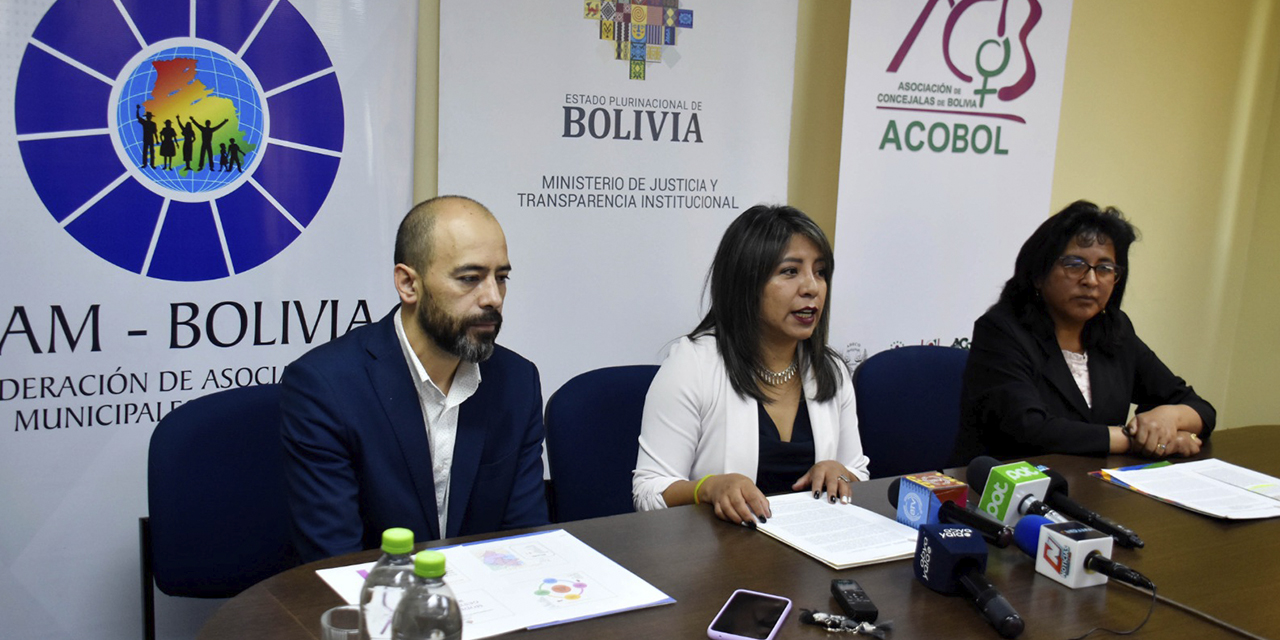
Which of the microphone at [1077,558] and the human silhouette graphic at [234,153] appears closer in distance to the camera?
the microphone at [1077,558]

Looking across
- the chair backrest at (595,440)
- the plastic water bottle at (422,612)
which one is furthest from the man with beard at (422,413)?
the plastic water bottle at (422,612)

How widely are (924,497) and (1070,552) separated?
12.8 inches

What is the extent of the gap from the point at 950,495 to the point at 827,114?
2469mm

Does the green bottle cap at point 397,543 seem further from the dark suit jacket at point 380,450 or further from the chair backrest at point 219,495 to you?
the chair backrest at point 219,495

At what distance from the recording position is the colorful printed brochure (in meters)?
1.49

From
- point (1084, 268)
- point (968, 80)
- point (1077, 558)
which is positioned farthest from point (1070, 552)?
point (968, 80)

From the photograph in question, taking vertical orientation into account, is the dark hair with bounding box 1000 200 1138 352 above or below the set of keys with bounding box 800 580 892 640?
above

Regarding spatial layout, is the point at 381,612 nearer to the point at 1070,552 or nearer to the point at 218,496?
the point at 1070,552

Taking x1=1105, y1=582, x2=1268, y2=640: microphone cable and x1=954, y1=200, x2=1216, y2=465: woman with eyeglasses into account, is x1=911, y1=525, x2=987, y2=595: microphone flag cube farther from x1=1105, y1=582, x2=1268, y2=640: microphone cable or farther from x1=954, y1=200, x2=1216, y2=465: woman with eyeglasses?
x1=954, y1=200, x2=1216, y2=465: woman with eyeglasses

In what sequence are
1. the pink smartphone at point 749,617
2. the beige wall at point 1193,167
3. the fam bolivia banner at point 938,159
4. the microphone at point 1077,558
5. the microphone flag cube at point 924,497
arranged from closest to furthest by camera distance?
the pink smartphone at point 749,617 < the microphone at point 1077,558 < the microphone flag cube at point 924,497 < the fam bolivia banner at point 938,159 < the beige wall at point 1193,167

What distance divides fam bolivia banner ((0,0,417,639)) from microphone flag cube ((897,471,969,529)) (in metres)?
1.86

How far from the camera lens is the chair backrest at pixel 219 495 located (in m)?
2.29

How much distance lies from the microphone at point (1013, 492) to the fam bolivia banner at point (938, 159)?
1828 mm

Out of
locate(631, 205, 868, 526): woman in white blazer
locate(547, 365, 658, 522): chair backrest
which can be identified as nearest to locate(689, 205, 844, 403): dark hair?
locate(631, 205, 868, 526): woman in white blazer
